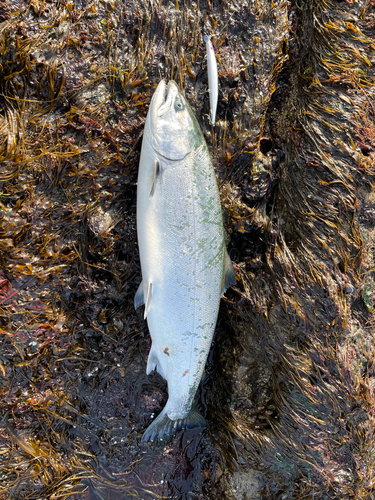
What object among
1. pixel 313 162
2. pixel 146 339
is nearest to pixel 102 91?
pixel 313 162

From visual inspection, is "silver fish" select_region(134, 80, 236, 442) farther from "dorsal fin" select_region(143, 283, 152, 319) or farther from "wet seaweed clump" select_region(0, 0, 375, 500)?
"wet seaweed clump" select_region(0, 0, 375, 500)

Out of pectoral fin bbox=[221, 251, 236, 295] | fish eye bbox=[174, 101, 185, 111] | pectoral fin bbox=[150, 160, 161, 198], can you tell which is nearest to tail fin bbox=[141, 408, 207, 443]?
pectoral fin bbox=[221, 251, 236, 295]

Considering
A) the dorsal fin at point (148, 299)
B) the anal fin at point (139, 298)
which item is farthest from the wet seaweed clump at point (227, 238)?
the dorsal fin at point (148, 299)

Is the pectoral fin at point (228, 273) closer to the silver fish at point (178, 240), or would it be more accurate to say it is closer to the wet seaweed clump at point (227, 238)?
the silver fish at point (178, 240)

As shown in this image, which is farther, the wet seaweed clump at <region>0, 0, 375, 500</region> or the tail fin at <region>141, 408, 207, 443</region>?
the tail fin at <region>141, 408, 207, 443</region>

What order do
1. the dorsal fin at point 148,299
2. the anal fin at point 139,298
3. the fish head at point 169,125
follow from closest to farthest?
the fish head at point 169,125
the dorsal fin at point 148,299
the anal fin at point 139,298

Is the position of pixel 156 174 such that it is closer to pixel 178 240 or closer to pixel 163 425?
pixel 178 240

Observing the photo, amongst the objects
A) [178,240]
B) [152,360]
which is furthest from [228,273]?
[152,360]

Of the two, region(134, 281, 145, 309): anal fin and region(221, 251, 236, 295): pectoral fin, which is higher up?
region(221, 251, 236, 295): pectoral fin
